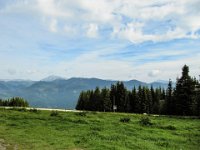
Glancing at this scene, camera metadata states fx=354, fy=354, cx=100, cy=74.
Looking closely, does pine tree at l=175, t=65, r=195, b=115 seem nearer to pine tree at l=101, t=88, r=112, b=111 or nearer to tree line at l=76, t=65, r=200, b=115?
tree line at l=76, t=65, r=200, b=115

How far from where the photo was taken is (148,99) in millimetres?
118562

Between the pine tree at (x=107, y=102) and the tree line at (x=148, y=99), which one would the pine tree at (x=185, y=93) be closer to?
the tree line at (x=148, y=99)

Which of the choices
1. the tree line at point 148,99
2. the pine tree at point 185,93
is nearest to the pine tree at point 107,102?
the tree line at point 148,99

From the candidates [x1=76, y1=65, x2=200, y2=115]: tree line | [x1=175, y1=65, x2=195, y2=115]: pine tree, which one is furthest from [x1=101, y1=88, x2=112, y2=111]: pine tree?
[x1=175, y1=65, x2=195, y2=115]: pine tree

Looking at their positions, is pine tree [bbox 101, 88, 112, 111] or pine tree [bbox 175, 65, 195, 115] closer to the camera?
pine tree [bbox 175, 65, 195, 115]

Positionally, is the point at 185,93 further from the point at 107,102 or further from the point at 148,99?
the point at 107,102

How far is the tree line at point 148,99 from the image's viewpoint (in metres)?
86.8

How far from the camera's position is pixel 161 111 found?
10169 cm

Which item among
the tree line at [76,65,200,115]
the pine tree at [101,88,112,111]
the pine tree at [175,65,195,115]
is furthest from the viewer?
the pine tree at [101,88,112,111]

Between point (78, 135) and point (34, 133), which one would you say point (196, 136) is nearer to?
point (78, 135)

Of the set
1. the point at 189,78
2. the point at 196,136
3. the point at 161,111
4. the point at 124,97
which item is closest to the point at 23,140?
the point at 196,136

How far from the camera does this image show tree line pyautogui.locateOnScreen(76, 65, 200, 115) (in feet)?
285

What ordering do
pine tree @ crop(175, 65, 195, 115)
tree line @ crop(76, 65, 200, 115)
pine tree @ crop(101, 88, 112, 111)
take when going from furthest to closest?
pine tree @ crop(101, 88, 112, 111) < tree line @ crop(76, 65, 200, 115) < pine tree @ crop(175, 65, 195, 115)

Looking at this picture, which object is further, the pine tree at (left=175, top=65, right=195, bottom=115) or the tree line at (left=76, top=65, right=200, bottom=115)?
the tree line at (left=76, top=65, right=200, bottom=115)
